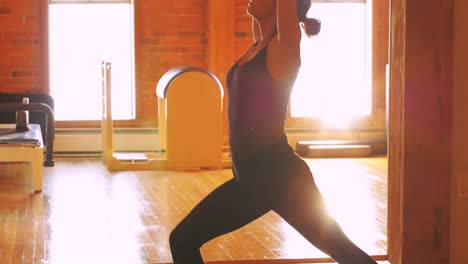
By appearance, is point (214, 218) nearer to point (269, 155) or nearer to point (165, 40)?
point (269, 155)

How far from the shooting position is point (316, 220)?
2.48m

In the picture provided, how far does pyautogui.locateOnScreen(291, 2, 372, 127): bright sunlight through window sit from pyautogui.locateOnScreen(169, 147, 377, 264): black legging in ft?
23.4

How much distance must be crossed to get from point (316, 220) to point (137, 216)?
3001mm

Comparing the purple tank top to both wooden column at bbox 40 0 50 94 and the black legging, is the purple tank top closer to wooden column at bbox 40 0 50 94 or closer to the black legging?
the black legging

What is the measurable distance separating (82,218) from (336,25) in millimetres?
5223

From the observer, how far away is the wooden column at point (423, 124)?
3438 millimetres

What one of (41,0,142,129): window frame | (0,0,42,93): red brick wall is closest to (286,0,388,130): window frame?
(41,0,142,129): window frame

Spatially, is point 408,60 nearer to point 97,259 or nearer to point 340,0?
point 97,259

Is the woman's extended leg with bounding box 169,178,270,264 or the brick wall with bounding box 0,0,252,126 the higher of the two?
the brick wall with bounding box 0,0,252,126

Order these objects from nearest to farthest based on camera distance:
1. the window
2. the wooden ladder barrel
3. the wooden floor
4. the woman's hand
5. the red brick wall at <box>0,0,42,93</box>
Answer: the woman's hand < the wooden floor < the wooden ladder barrel < the red brick wall at <box>0,0,42,93</box> < the window

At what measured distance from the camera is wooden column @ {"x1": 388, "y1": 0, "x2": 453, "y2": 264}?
3438 mm

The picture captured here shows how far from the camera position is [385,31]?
956 cm

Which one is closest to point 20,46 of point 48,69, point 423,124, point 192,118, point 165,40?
point 48,69

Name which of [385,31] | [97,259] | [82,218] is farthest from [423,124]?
[385,31]
